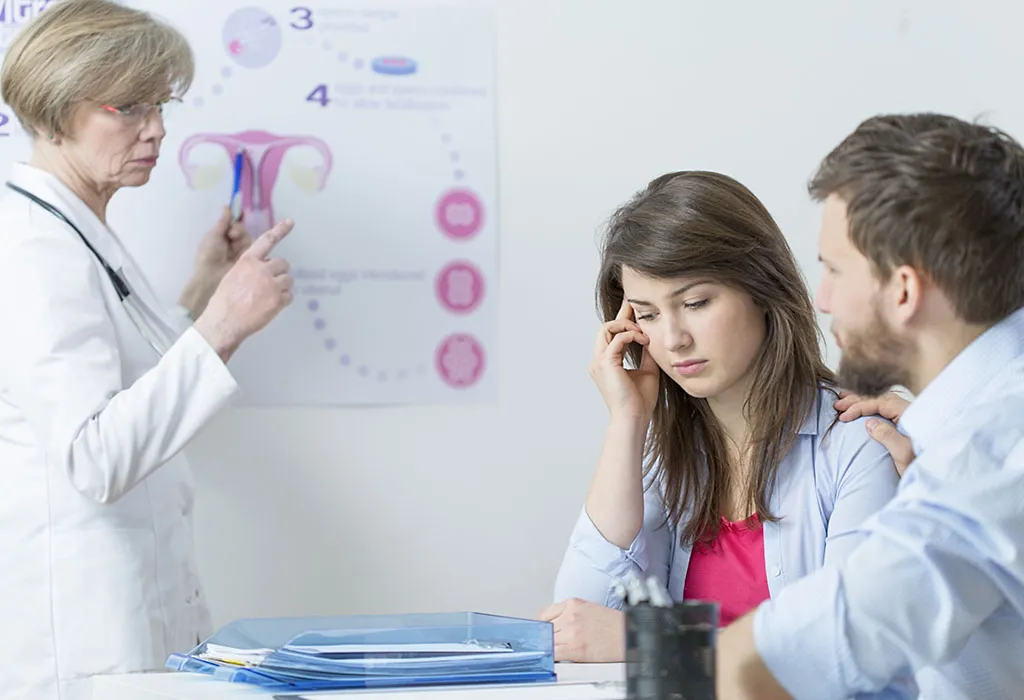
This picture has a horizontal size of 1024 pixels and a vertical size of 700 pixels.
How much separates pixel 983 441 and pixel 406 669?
593 millimetres

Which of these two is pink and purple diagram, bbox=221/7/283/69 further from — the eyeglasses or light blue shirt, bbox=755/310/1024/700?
light blue shirt, bbox=755/310/1024/700

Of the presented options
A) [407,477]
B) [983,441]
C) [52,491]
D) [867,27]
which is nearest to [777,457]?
[983,441]

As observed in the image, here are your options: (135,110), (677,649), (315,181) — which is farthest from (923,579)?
(315,181)

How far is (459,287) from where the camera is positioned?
2232mm

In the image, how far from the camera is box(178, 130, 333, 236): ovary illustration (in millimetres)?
2141

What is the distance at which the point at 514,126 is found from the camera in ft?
7.37

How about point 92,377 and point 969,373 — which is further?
point 92,377

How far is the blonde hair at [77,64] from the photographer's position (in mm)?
1771

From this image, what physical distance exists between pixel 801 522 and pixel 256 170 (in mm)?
1159

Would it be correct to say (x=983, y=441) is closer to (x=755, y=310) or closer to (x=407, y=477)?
(x=755, y=310)

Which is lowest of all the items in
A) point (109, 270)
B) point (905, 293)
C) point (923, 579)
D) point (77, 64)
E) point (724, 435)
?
point (923, 579)

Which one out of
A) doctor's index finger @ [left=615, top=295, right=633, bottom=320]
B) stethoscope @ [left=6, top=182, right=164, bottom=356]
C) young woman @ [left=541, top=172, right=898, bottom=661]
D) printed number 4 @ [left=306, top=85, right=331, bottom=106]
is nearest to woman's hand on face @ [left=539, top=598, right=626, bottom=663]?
young woman @ [left=541, top=172, right=898, bottom=661]

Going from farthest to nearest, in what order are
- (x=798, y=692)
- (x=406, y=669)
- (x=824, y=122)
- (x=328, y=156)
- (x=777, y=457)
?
(x=824, y=122), (x=328, y=156), (x=777, y=457), (x=406, y=669), (x=798, y=692)

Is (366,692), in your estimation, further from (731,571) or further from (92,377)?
(92,377)
